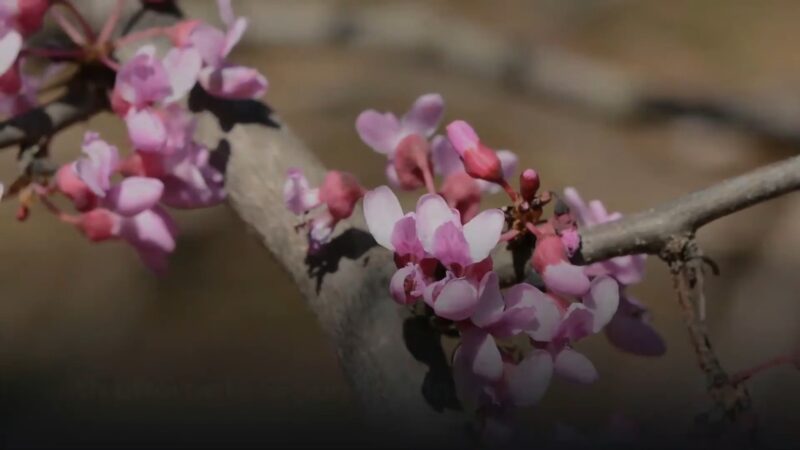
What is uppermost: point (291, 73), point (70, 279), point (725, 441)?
point (725, 441)

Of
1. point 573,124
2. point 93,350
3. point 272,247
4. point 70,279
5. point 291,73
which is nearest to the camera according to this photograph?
point 272,247

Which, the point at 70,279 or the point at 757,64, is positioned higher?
the point at 757,64

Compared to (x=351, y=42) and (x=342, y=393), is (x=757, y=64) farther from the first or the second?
(x=342, y=393)

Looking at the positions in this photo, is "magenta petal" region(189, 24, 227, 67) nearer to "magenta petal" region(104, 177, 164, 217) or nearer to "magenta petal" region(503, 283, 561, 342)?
"magenta petal" region(104, 177, 164, 217)

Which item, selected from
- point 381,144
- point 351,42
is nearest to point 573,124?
point 351,42

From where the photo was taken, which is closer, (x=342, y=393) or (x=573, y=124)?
(x=342, y=393)

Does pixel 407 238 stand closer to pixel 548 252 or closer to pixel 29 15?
pixel 548 252

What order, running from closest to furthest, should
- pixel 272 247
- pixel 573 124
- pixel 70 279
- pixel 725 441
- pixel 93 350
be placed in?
pixel 725 441
pixel 272 247
pixel 93 350
pixel 70 279
pixel 573 124
